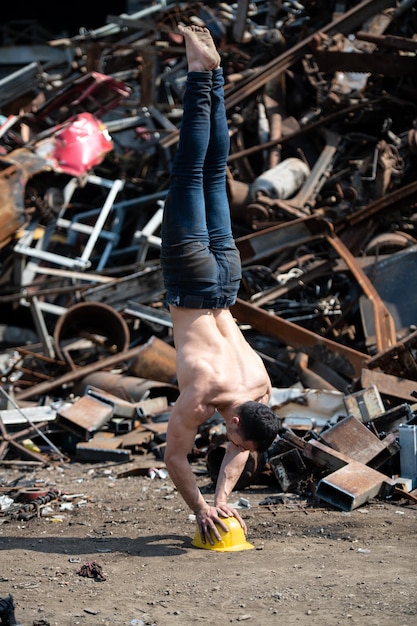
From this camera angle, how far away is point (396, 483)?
18.4 ft

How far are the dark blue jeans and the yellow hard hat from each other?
1.18 metres

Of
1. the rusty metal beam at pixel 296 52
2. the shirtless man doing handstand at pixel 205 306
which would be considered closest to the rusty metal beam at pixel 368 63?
the rusty metal beam at pixel 296 52

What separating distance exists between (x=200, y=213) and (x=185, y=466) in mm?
1411

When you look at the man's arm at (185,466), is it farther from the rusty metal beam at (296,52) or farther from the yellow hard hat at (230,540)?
the rusty metal beam at (296,52)

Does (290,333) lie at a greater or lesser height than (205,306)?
lesser

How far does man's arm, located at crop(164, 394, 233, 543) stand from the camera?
15.5 ft

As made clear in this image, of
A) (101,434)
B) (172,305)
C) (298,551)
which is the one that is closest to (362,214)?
(101,434)

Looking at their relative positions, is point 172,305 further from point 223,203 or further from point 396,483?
point 396,483

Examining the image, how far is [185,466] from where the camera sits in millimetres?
4746

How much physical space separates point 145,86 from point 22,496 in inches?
346

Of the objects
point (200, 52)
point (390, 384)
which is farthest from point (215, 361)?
point (390, 384)

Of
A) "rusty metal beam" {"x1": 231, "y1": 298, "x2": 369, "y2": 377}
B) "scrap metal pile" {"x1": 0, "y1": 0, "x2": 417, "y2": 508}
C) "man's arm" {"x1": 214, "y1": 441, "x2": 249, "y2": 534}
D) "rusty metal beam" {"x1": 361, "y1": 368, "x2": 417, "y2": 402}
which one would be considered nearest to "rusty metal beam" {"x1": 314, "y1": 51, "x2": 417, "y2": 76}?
"scrap metal pile" {"x1": 0, "y1": 0, "x2": 417, "y2": 508}

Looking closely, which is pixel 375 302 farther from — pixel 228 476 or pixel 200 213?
pixel 228 476

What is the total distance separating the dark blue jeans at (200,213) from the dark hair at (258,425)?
2.30 feet
